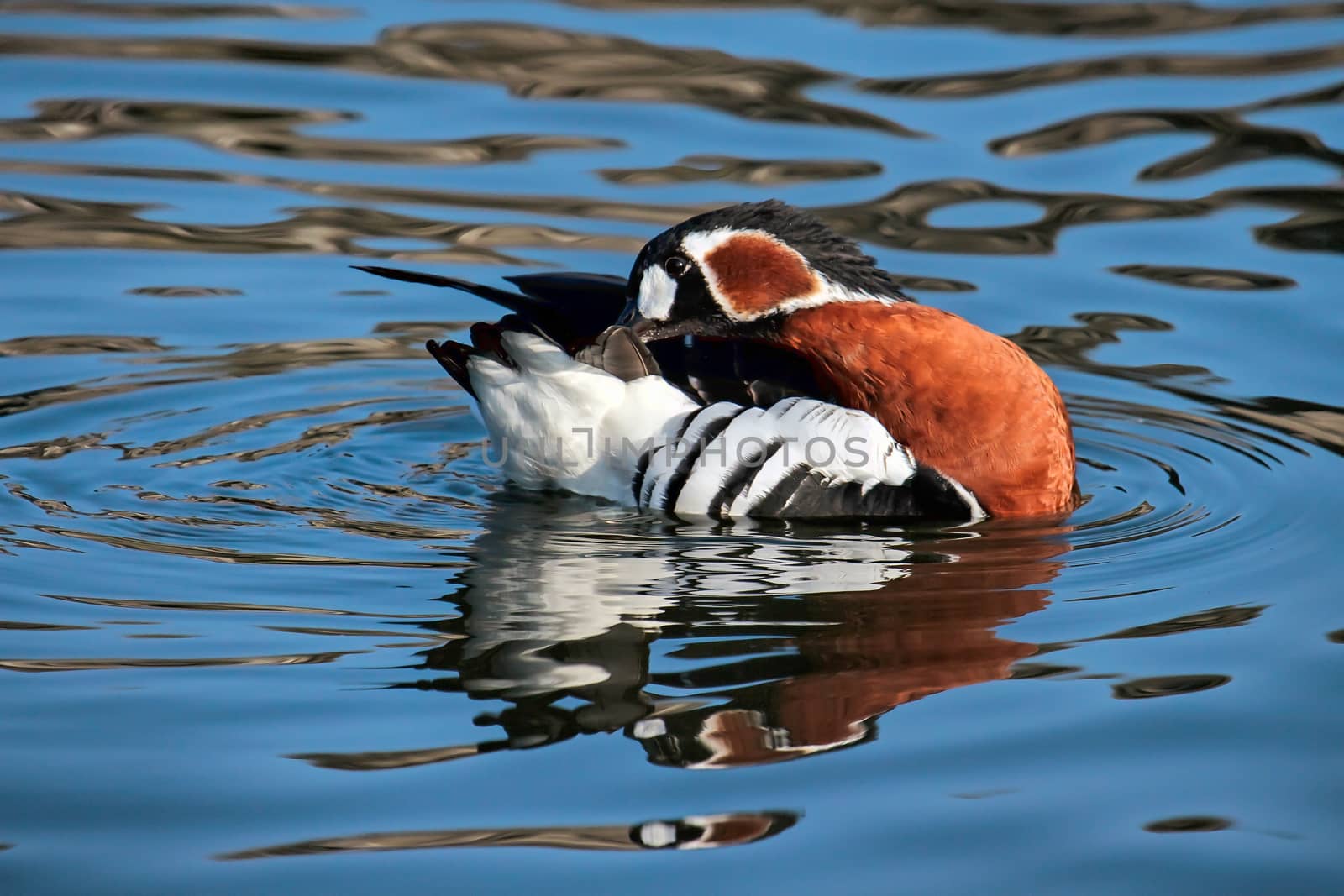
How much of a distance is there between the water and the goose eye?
1006 millimetres

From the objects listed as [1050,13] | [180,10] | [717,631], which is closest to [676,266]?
[717,631]

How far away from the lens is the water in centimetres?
460

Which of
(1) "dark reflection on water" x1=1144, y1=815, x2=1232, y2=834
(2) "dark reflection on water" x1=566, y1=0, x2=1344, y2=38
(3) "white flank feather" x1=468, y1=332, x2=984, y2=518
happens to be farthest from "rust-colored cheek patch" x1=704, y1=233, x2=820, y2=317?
(2) "dark reflection on water" x1=566, y1=0, x2=1344, y2=38

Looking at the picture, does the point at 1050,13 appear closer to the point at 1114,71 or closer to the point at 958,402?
the point at 1114,71

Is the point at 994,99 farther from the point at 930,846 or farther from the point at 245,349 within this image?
the point at 930,846

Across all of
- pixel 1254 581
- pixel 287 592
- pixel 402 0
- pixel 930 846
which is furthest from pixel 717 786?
pixel 402 0

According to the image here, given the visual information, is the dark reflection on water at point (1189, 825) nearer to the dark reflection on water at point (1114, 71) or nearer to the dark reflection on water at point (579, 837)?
the dark reflection on water at point (579, 837)

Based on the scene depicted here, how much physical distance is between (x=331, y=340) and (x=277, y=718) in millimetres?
4434

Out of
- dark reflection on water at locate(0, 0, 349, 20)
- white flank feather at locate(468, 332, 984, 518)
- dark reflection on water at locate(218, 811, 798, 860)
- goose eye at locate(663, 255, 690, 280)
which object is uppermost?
dark reflection on water at locate(0, 0, 349, 20)

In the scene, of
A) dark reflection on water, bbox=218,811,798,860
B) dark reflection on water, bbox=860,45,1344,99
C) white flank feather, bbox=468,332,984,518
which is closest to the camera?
dark reflection on water, bbox=218,811,798,860

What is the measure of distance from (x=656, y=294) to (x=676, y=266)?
0.15 meters

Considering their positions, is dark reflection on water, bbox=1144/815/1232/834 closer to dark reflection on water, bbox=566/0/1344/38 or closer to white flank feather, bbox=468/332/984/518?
white flank feather, bbox=468/332/984/518

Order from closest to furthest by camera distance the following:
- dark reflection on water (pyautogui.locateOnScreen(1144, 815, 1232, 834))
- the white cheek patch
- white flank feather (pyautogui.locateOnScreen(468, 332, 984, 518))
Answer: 1. dark reflection on water (pyautogui.locateOnScreen(1144, 815, 1232, 834))
2. white flank feather (pyautogui.locateOnScreen(468, 332, 984, 518))
3. the white cheek patch

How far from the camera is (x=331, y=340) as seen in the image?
9258 millimetres
